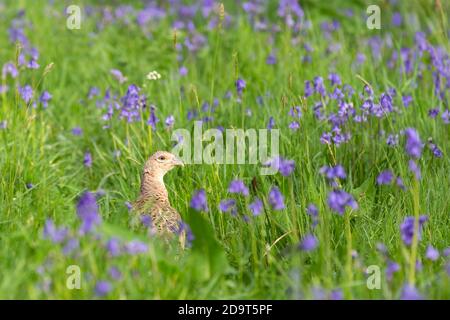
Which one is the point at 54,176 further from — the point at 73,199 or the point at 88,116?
the point at 88,116

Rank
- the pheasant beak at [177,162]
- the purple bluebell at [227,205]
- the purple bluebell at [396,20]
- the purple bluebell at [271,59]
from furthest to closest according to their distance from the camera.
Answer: the purple bluebell at [396,20] → the purple bluebell at [271,59] → the pheasant beak at [177,162] → the purple bluebell at [227,205]

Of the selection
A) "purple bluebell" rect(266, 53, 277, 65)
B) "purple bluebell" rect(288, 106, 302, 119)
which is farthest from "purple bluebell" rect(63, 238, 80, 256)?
"purple bluebell" rect(266, 53, 277, 65)

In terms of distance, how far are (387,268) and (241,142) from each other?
1702 mm

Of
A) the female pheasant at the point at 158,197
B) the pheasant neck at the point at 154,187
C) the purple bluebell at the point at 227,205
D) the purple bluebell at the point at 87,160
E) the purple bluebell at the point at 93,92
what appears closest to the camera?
the purple bluebell at the point at 227,205

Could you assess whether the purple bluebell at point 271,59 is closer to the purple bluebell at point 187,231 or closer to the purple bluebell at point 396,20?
the purple bluebell at point 396,20

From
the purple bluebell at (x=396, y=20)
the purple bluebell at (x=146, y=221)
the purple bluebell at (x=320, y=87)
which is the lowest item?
the purple bluebell at (x=146, y=221)

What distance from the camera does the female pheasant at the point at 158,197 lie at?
423cm

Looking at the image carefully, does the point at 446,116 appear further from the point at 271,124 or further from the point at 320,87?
the point at 271,124

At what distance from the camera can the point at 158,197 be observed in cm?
456

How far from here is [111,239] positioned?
346 cm

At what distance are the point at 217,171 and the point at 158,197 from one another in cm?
33

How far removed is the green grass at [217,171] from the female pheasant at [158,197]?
11 cm

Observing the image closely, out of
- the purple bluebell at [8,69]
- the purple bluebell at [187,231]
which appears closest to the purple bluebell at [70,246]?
the purple bluebell at [187,231]

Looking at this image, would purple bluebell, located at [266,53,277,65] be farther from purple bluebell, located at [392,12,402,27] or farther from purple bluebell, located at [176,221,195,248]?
purple bluebell, located at [176,221,195,248]
